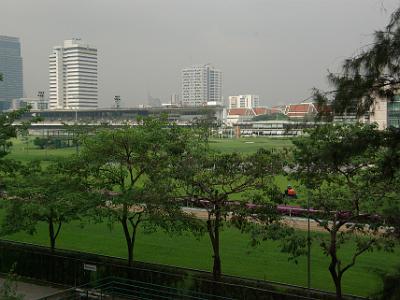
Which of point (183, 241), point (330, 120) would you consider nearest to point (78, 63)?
point (183, 241)

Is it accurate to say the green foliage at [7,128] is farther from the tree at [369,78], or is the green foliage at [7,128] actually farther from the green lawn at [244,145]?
the green lawn at [244,145]

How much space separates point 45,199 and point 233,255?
709 centimetres

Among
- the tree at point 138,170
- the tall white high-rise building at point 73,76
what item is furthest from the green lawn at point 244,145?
the tall white high-rise building at point 73,76

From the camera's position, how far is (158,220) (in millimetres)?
14438

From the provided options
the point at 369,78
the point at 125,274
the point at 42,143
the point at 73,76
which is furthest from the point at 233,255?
the point at 73,76

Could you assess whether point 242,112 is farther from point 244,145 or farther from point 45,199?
point 45,199

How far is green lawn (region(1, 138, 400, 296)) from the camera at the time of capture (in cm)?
1625

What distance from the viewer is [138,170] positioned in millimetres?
16281

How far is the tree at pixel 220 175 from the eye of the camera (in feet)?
46.5

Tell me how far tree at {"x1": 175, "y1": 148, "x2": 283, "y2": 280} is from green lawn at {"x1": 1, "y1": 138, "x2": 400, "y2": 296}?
268cm

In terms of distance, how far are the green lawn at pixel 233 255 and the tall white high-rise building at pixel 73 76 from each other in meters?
169

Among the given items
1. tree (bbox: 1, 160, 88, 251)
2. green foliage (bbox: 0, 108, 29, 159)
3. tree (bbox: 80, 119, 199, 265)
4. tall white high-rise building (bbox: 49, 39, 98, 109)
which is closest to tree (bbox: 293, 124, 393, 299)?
tree (bbox: 80, 119, 199, 265)

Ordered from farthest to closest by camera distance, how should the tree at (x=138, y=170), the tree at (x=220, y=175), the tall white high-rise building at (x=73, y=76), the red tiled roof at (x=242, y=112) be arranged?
the tall white high-rise building at (x=73, y=76) < the red tiled roof at (x=242, y=112) < the tree at (x=138, y=170) < the tree at (x=220, y=175)

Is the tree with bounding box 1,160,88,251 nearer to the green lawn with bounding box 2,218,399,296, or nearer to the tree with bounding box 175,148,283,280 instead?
the tree with bounding box 175,148,283,280
